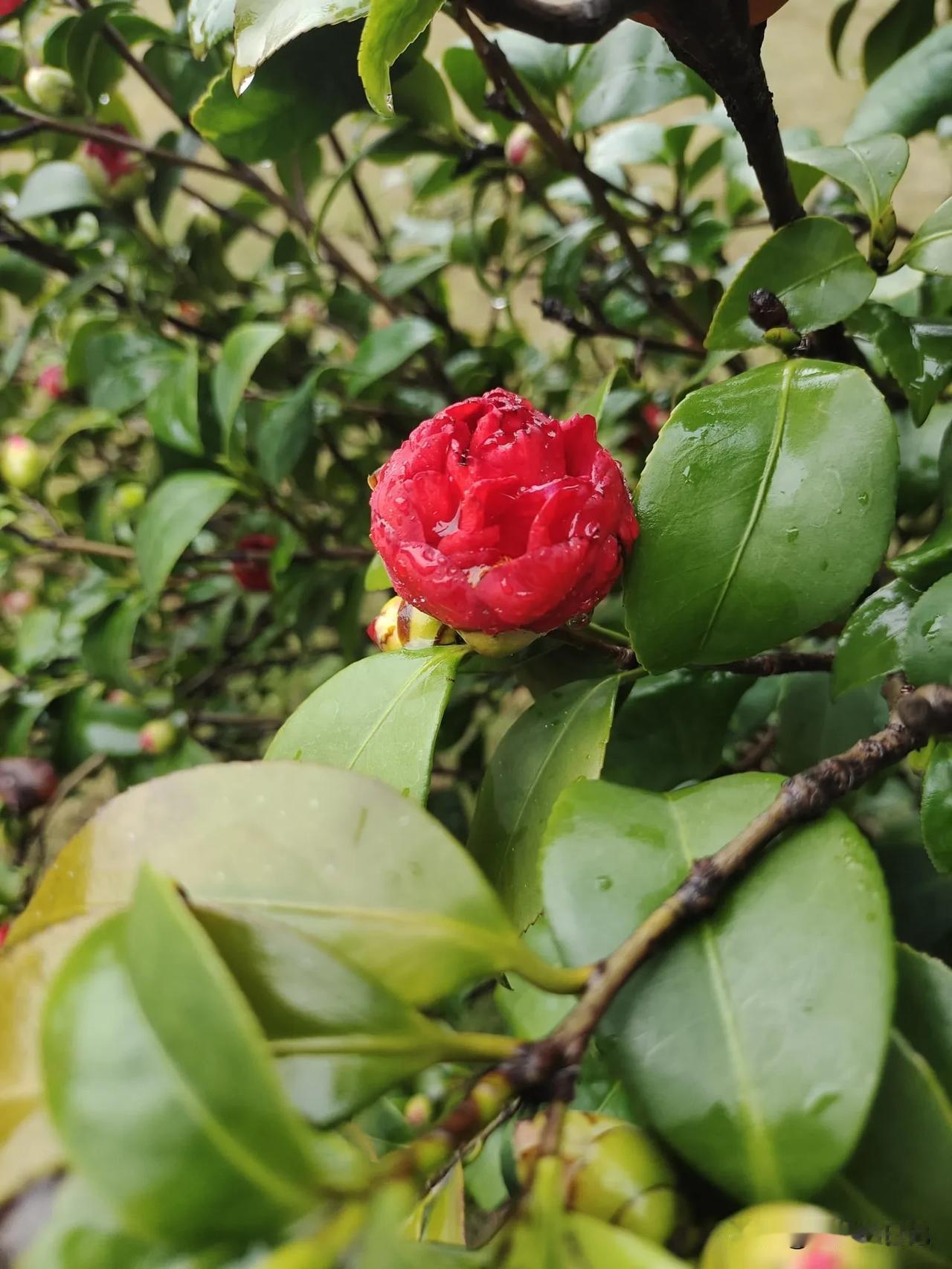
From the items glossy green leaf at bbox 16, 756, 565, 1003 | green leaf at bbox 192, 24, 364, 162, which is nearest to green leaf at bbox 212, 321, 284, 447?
green leaf at bbox 192, 24, 364, 162

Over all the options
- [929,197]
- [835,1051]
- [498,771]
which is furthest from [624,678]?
[929,197]

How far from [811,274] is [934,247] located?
2.1 inches

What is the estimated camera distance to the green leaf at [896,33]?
0.64 metres

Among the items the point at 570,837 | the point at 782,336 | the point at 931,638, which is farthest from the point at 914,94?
the point at 570,837

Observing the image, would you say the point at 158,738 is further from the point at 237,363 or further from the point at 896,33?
the point at 896,33

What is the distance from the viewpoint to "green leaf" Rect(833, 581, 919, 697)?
36 cm

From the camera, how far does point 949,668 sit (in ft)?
1.02

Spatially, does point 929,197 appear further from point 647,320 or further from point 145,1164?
point 145,1164

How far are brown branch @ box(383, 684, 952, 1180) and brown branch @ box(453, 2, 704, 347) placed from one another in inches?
16.6

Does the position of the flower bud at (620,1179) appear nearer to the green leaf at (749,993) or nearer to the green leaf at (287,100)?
the green leaf at (749,993)

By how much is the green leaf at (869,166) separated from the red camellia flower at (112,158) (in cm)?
67

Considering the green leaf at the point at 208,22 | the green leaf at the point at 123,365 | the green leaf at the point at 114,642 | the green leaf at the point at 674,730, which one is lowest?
the green leaf at the point at 114,642

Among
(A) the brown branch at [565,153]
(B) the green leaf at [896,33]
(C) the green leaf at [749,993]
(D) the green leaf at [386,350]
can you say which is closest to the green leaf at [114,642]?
(D) the green leaf at [386,350]

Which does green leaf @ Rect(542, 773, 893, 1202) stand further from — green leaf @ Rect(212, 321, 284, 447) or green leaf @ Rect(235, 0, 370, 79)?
green leaf @ Rect(212, 321, 284, 447)
